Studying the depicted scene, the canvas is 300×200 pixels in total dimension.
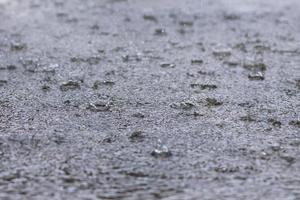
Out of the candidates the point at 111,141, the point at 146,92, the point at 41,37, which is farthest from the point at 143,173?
the point at 41,37

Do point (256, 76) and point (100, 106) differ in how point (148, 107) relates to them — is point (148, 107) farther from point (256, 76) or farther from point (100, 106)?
point (256, 76)

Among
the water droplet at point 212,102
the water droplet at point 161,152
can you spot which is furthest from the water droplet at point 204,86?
the water droplet at point 161,152

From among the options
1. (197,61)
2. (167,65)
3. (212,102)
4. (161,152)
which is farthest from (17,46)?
(161,152)

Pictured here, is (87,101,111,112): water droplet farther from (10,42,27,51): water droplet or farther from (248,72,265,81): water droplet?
(10,42,27,51): water droplet

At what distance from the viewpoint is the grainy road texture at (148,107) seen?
274 cm

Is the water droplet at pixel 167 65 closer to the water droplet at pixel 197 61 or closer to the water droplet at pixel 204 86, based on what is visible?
the water droplet at pixel 197 61

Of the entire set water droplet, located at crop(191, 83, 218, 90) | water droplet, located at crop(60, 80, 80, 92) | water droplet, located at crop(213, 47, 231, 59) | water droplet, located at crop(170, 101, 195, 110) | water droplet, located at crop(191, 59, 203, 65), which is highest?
water droplet, located at crop(213, 47, 231, 59)

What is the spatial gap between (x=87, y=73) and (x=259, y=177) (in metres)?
2.02

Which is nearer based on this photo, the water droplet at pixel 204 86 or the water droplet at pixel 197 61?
the water droplet at pixel 204 86

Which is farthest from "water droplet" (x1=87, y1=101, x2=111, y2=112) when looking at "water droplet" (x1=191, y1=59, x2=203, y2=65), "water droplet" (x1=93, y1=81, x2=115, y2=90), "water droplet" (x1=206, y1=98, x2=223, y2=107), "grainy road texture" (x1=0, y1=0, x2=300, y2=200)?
"water droplet" (x1=191, y1=59, x2=203, y2=65)

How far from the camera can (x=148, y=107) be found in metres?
3.74

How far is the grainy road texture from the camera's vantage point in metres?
2.74

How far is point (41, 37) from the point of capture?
549 centimetres

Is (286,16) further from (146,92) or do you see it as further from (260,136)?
(260,136)
